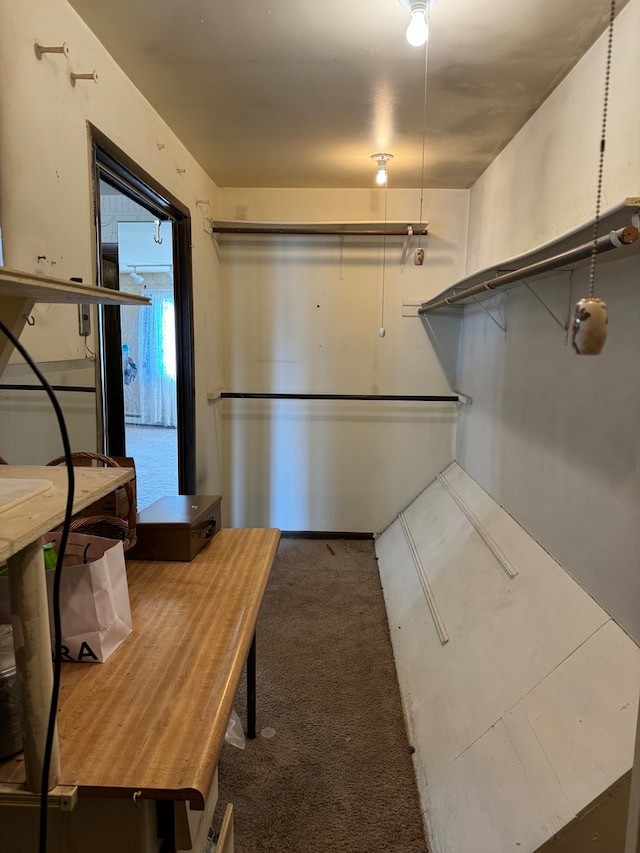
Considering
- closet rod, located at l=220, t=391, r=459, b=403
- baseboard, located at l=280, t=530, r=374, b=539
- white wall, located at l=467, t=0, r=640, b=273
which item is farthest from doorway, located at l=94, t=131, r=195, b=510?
white wall, located at l=467, t=0, r=640, b=273

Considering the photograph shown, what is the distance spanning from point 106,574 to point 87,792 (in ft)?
1.21

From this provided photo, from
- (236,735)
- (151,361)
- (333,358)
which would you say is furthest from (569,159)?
(151,361)

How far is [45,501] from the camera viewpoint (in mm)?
689

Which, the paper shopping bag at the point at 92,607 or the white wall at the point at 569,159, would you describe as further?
the white wall at the point at 569,159

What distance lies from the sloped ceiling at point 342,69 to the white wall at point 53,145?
0.12m

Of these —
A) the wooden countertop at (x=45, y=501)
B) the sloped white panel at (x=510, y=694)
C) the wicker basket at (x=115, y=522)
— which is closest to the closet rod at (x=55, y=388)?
the wicker basket at (x=115, y=522)

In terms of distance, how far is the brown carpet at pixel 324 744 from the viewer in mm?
1548

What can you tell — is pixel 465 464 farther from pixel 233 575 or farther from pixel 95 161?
pixel 95 161

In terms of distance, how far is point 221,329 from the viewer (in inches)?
143

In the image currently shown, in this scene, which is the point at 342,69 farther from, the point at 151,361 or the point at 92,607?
the point at 151,361

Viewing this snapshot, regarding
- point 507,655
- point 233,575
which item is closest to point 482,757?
point 507,655

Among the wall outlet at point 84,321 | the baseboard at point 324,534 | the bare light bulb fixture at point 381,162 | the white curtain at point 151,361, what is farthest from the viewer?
the white curtain at point 151,361

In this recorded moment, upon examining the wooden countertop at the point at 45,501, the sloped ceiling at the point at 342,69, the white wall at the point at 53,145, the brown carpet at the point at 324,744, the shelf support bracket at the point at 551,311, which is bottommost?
the brown carpet at the point at 324,744

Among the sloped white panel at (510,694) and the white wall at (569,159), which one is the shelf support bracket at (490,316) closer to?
the white wall at (569,159)
